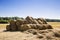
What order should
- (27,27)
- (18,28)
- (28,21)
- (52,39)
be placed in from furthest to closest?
(28,21)
(18,28)
(27,27)
(52,39)

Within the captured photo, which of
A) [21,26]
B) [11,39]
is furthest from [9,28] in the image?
[11,39]

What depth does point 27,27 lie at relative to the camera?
16516 mm

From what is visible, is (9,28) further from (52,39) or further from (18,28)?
(52,39)

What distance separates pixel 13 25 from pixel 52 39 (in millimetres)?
9746

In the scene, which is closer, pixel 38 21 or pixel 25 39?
pixel 25 39

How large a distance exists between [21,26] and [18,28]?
99 cm

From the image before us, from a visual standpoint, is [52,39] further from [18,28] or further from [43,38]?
[18,28]

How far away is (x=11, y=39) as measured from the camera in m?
11.1

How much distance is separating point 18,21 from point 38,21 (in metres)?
3.27

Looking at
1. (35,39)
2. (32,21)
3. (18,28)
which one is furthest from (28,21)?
(35,39)

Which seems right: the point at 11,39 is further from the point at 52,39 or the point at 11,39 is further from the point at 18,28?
the point at 18,28

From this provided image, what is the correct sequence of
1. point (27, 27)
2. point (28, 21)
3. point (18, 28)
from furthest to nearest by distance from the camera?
point (28, 21) < point (18, 28) < point (27, 27)

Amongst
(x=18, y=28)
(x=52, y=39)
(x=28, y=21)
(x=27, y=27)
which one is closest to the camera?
(x=52, y=39)

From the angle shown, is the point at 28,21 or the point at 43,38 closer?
the point at 43,38
